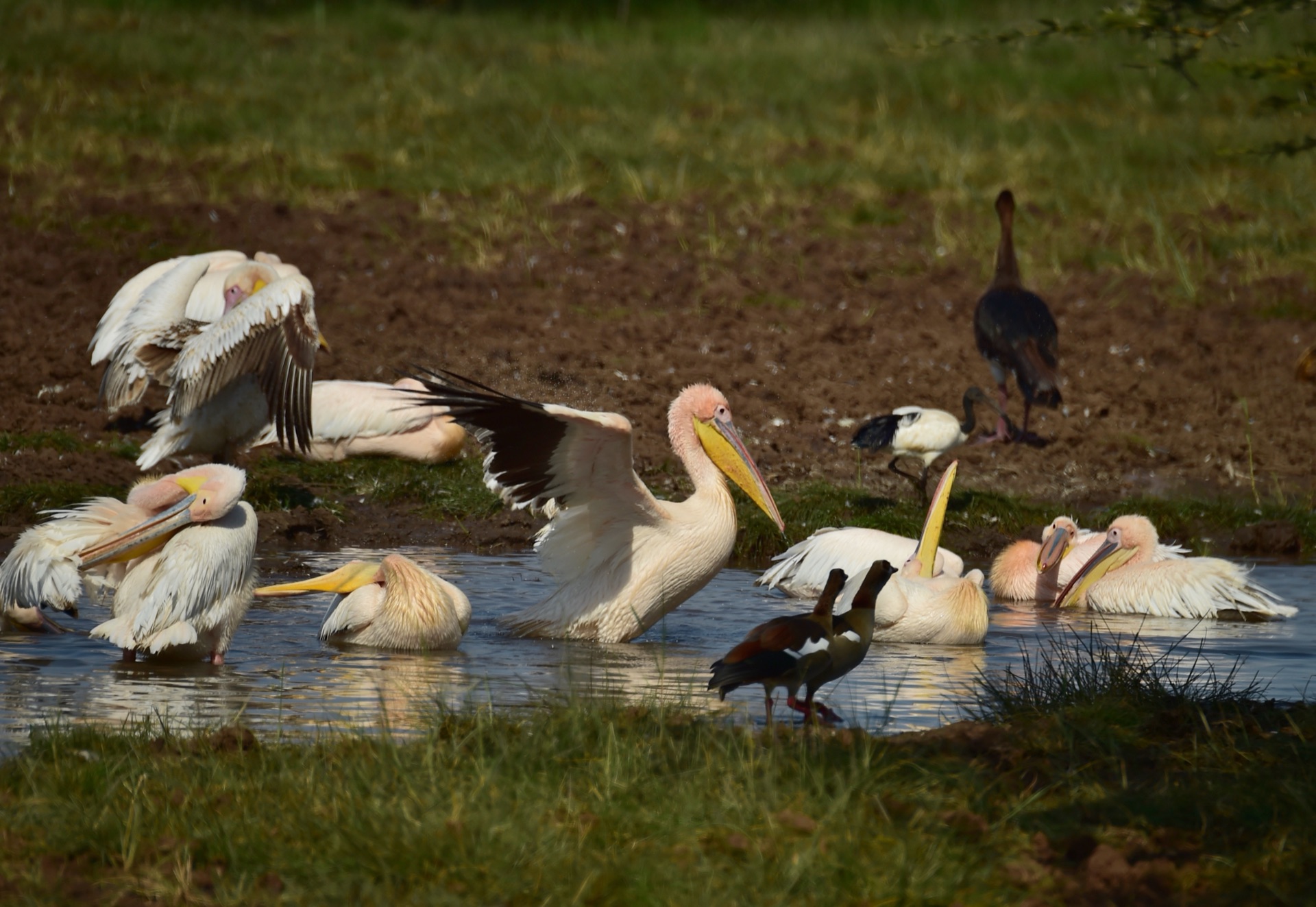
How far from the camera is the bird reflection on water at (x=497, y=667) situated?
499cm

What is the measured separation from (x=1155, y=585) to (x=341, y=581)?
155 inches

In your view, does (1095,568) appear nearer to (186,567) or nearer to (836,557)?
(836,557)

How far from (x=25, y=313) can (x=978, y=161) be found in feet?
30.0

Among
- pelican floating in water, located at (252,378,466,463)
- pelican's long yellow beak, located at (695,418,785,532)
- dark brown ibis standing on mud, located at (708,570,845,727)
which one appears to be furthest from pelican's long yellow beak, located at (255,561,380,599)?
pelican floating in water, located at (252,378,466,463)

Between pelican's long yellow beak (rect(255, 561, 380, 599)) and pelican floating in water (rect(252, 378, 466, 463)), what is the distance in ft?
9.40

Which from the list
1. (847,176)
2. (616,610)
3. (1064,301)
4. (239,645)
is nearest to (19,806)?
(239,645)

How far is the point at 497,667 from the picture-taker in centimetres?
611

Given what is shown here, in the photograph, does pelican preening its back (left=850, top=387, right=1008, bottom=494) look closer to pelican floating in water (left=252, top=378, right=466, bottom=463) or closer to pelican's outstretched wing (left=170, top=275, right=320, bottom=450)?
pelican floating in water (left=252, top=378, right=466, bottom=463)

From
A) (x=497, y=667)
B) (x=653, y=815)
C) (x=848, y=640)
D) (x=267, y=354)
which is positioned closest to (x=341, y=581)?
(x=497, y=667)

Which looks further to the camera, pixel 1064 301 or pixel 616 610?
→ pixel 1064 301

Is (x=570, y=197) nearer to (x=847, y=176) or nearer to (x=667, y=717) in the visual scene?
(x=847, y=176)

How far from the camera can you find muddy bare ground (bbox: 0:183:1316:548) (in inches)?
398

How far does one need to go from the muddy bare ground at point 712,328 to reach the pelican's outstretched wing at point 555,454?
224 centimetres

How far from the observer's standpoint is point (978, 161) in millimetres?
15789
